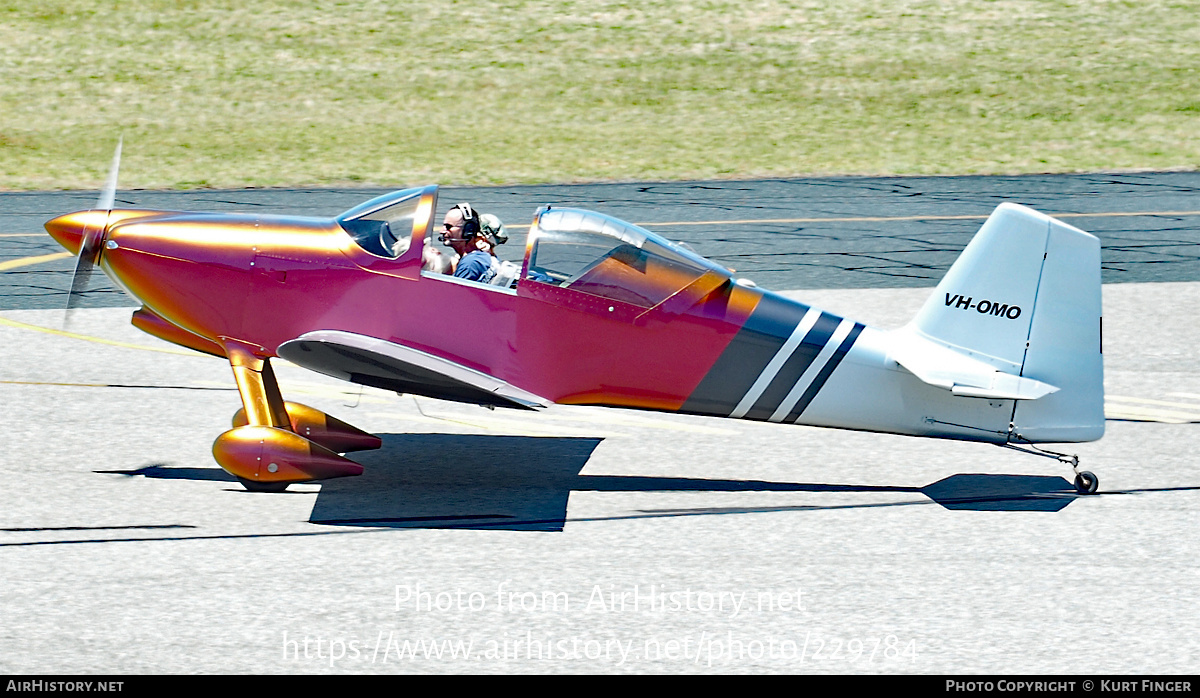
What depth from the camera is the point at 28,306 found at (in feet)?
46.4

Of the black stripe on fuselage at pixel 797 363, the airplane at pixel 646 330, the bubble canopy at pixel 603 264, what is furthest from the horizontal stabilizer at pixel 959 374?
the bubble canopy at pixel 603 264

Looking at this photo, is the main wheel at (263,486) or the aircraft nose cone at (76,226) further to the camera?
the aircraft nose cone at (76,226)

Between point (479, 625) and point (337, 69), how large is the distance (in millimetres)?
24762

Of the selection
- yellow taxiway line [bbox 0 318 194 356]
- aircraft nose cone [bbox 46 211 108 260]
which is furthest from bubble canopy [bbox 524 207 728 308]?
yellow taxiway line [bbox 0 318 194 356]

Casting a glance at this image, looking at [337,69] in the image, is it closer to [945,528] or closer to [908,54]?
[908,54]

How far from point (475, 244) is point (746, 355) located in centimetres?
210

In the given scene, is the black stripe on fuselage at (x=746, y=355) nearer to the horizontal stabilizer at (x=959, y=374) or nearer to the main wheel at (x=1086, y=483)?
the horizontal stabilizer at (x=959, y=374)

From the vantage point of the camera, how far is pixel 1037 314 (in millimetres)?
8695

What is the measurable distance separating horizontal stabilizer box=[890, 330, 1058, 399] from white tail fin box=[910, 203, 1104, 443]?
58mm

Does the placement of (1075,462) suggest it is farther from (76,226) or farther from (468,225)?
(76,226)

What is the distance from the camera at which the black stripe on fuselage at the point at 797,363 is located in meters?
8.81

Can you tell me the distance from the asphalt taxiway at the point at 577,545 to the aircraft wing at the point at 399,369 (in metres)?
0.77

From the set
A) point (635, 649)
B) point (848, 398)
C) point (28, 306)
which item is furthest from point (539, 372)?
point (28, 306)

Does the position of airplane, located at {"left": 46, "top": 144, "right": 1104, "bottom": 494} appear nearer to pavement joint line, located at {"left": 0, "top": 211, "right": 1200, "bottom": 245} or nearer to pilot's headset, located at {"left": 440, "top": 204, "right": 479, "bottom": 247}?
pilot's headset, located at {"left": 440, "top": 204, "right": 479, "bottom": 247}
